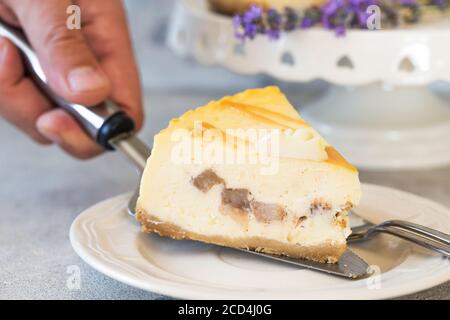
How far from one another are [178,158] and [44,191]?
0.35 meters

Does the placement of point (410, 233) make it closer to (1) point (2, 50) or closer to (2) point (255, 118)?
(2) point (255, 118)

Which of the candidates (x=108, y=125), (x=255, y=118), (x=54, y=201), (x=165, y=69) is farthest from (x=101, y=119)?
(x=165, y=69)

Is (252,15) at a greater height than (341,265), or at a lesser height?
greater

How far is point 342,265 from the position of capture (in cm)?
71

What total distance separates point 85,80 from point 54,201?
0.17m

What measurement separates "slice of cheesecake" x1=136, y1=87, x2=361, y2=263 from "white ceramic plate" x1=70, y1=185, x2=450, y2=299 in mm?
24

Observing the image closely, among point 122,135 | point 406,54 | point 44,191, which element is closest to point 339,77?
point 406,54

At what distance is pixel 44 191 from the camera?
1038 mm

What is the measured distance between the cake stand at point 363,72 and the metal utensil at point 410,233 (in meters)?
0.30

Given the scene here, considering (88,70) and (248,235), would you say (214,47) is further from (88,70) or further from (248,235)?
(248,235)

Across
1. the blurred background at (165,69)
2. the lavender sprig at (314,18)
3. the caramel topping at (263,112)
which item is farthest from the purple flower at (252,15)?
the blurred background at (165,69)
